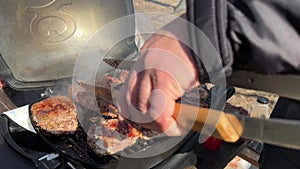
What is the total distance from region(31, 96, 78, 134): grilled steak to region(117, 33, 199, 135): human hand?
89 cm

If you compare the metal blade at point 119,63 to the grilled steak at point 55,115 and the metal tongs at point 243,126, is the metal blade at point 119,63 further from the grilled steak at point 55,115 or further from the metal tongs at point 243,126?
the metal tongs at point 243,126

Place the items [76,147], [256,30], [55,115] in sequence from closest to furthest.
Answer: [256,30] → [76,147] → [55,115]

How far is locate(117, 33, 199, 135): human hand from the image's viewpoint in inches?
38.6

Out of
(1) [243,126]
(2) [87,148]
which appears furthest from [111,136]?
(1) [243,126]

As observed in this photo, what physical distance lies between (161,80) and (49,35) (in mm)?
1359

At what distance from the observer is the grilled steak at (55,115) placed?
1813 mm

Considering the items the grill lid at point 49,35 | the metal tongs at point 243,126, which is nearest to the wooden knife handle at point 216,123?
the metal tongs at point 243,126

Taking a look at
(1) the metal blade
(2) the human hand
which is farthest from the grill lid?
(2) the human hand

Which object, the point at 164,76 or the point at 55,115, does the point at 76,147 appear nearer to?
the point at 55,115

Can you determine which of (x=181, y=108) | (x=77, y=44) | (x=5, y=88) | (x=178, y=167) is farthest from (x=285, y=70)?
(x=5, y=88)

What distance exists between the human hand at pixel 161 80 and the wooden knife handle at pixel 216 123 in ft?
0.08

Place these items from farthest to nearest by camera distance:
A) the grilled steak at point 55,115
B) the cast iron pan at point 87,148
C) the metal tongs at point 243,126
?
the grilled steak at point 55,115 < the cast iron pan at point 87,148 < the metal tongs at point 243,126

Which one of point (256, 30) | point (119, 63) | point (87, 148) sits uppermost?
point (256, 30)

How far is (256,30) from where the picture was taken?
3.02 ft
